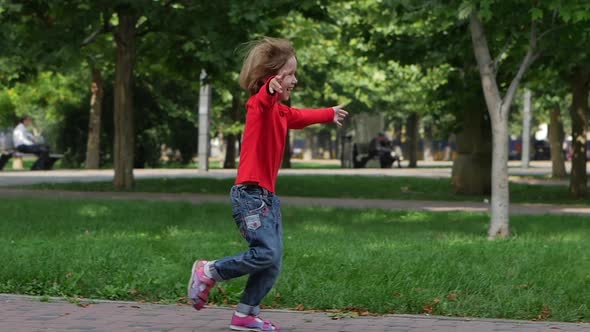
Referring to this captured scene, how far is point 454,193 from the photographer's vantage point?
937 inches

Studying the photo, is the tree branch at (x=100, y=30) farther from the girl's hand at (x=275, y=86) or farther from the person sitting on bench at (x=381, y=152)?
the person sitting on bench at (x=381, y=152)

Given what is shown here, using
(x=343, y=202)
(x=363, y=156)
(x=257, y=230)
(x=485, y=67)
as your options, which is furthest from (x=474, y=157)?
(x=363, y=156)

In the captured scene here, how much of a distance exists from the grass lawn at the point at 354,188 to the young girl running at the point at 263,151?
49.5ft

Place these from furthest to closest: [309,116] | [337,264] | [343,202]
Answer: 1. [343,202]
2. [337,264]
3. [309,116]

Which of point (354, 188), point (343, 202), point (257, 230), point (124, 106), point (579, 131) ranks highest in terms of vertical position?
point (124, 106)

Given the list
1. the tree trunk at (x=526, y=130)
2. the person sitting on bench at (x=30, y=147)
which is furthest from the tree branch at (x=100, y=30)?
the tree trunk at (x=526, y=130)

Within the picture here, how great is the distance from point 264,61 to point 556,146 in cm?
2985

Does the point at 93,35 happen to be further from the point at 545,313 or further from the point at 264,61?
the point at 264,61

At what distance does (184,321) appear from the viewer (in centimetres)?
749

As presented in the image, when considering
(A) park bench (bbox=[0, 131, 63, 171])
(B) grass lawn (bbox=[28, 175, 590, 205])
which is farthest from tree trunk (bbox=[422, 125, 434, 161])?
(B) grass lawn (bbox=[28, 175, 590, 205])

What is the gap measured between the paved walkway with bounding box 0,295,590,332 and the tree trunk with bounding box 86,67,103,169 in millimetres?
28792

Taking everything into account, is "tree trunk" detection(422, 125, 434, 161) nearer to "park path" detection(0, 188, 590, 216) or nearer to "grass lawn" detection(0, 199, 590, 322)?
"park path" detection(0, 188, 590, 216)

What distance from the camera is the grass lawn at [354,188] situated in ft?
73.9

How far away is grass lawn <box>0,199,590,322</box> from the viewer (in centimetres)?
830
